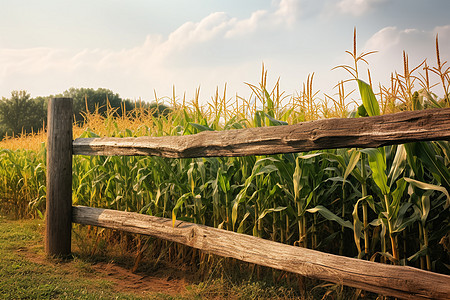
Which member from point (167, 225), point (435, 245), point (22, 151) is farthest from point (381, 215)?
point (22, 151)

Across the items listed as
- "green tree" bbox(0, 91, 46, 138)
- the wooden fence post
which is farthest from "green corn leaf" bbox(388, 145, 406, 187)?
"green tree" bbox(0, 91, 46, 138)

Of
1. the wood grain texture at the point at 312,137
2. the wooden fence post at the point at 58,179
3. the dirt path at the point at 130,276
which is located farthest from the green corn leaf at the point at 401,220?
the wooden fence post at the point at 58,179

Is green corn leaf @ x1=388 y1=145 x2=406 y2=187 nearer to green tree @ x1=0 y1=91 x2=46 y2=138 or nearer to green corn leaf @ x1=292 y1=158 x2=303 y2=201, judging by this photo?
green corn leaf @ x1=292 y1=158 x2=303 y2=201

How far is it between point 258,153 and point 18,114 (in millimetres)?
29461

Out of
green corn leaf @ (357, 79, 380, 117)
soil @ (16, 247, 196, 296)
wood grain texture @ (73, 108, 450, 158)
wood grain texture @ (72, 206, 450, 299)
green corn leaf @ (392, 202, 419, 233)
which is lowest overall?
soil @ (16, 247, 196, 296)

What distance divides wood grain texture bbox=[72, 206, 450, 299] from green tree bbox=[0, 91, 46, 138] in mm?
27349

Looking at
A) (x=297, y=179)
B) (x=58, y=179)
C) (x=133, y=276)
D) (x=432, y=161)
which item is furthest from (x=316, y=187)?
(x=58, y=179)

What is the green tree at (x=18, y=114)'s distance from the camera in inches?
1073

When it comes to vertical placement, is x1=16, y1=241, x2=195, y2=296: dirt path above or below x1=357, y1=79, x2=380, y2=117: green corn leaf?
below

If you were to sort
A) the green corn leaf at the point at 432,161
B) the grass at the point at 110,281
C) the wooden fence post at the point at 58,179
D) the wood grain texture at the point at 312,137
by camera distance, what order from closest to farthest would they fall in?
the wood grain texture at the point at 312,137 < the green corn leaf at the point at 432,161 < the grass at the point at 110,281 < the wooden fence post at the point at 58,179

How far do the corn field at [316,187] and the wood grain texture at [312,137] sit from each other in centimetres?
24

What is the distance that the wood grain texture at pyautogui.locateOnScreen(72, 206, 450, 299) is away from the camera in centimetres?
213

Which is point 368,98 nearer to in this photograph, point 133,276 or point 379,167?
point 379,167

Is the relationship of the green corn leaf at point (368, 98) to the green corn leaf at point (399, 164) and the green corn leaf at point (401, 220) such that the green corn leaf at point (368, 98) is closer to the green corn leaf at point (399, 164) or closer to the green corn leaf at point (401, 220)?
the green corn leaf at point (399, 164)
